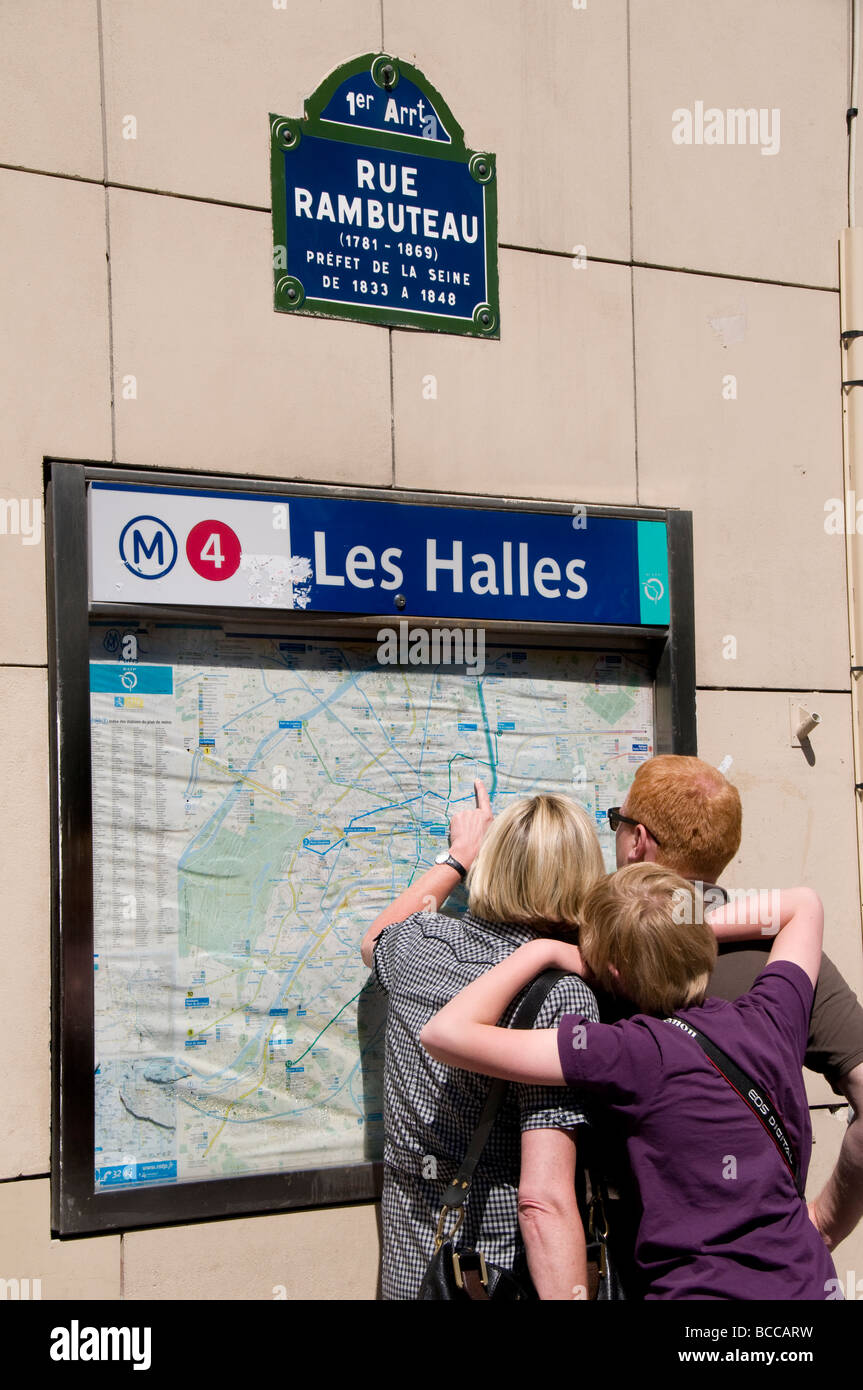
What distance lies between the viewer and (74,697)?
335 cm

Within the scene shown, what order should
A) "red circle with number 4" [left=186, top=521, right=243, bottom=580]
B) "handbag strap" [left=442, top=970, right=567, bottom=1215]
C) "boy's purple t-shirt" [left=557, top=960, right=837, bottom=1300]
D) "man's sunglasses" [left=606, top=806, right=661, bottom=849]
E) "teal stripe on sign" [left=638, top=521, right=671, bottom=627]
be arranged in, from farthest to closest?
"teal stripe on sign" [left=638, top=521, right=671, bottom=627]
"red circle with number 4" [left=186, top=521, right=243, bottom=580]
"man's sunglasses" [left=606, top=806, right=661, bottom=849]
"handbag strap" [left=442, top=970, right=567, bottom=1215]
"boy's purple t-shirt" [left=557, top=960, right=837, bottom=1300]

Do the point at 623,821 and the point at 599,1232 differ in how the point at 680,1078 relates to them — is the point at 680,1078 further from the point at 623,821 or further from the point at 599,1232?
the point at 623,821

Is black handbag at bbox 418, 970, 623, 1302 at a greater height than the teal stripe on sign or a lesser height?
lesser

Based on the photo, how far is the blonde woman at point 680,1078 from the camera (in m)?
2.26

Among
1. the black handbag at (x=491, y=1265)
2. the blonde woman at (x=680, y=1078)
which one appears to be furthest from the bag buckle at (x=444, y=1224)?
the blonde woman at (x=680, y=1078)

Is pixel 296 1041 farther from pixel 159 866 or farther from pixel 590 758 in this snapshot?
pixel 590 758

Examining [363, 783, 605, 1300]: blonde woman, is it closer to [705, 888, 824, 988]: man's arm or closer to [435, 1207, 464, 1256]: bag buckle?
[435, 1207, 464, 1256]: bag buckle

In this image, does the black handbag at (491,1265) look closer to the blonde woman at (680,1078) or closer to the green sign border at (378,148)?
the blonde woman at (680,1078)

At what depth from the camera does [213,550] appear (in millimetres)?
3531

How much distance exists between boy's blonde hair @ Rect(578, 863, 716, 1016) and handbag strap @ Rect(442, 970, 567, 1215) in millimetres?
105

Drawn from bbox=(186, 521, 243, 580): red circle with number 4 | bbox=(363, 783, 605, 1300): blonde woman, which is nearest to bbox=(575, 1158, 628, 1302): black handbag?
bbox=(363, 783, 605, 1300): blonde woman

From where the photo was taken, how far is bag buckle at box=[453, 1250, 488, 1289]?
2529mm

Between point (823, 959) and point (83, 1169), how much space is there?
2035 mm

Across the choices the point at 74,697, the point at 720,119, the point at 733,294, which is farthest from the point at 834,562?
the point at 74,697
